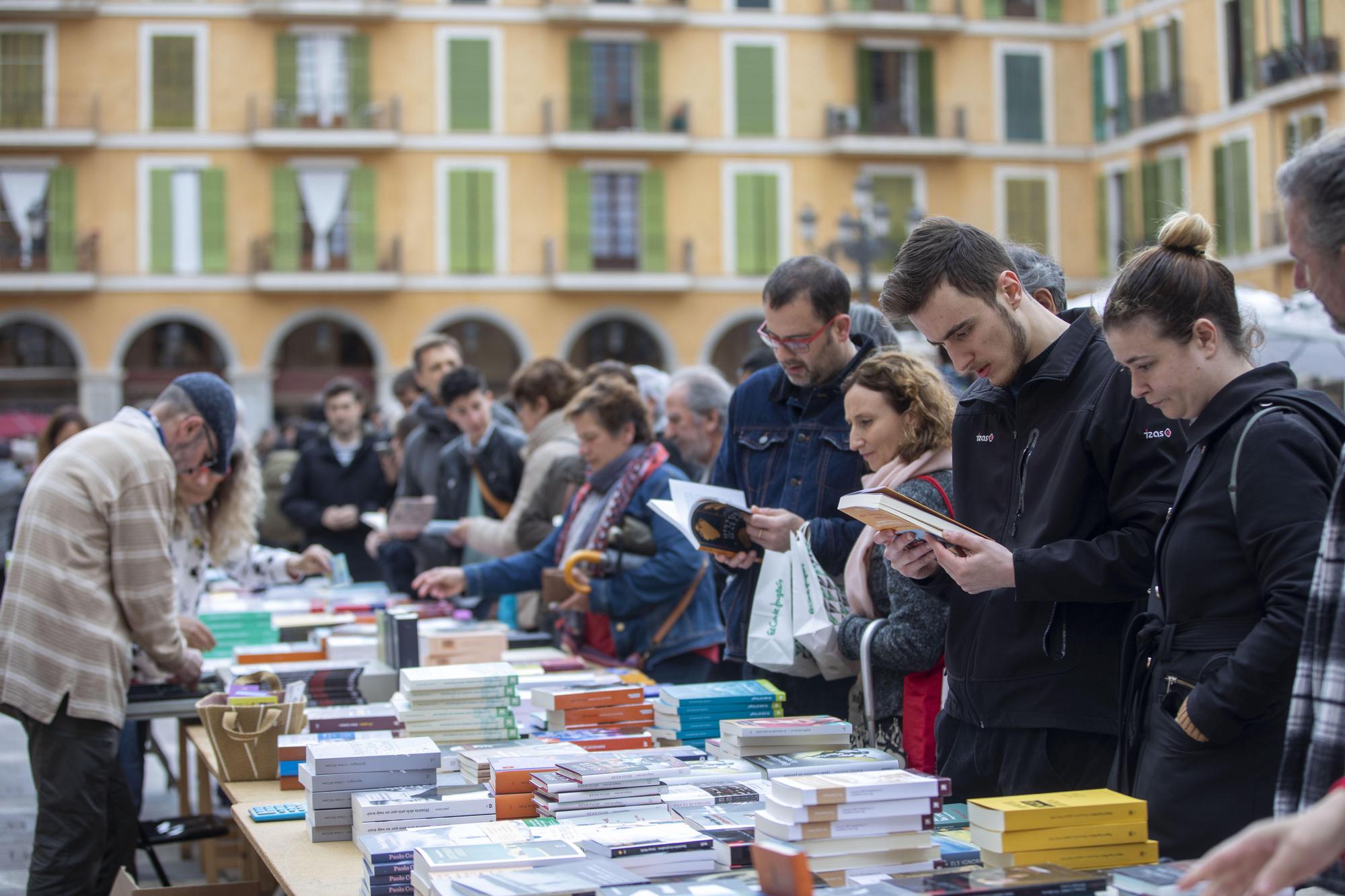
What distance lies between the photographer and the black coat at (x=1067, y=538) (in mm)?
2633

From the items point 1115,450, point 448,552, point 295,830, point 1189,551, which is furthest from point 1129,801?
point 448,552

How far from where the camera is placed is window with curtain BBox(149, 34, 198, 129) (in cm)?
2372

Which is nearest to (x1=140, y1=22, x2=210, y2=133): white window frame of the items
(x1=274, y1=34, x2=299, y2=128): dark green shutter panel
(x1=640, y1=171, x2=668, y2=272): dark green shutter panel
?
(x1=274, y1=34, x2=299, y2=128): dark green shutter panel

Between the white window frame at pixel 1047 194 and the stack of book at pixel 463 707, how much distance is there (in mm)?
23590

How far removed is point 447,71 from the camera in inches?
958

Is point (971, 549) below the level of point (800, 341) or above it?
below

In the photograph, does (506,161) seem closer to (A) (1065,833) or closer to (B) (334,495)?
(B) (334,495)

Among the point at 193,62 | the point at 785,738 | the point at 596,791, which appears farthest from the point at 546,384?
the point at 193,62

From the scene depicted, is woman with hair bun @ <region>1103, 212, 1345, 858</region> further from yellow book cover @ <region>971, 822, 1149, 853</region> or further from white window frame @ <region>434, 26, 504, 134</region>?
white window frame @ <region>434, 26, 504, 134</region>

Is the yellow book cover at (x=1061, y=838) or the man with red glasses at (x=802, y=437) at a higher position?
the man with red glasses at (x=802, y=437)

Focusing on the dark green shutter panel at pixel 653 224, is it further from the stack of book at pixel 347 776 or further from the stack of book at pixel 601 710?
the stack of book at pixel 347 776

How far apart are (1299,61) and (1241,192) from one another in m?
2.18

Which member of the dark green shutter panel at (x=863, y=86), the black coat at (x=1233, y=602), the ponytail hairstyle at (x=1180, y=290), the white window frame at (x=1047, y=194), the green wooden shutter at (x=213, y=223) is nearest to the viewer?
the black coat at (x=1233, y=602)

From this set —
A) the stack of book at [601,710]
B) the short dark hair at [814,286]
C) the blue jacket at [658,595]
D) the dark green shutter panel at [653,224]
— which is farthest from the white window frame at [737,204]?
the stack of book at [601,710]
